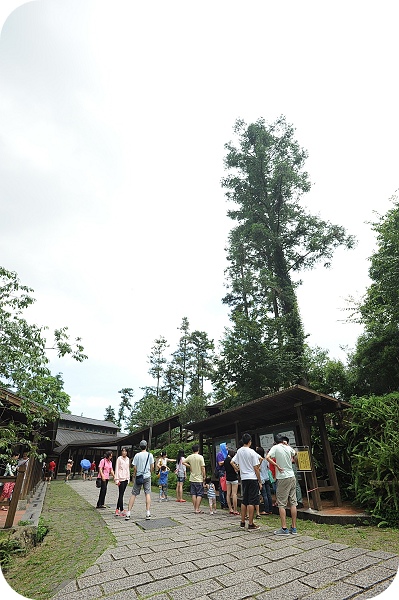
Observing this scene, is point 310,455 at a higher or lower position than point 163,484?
higher

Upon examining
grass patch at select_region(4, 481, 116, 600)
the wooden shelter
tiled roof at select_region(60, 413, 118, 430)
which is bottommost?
grass patch at select_region(4, 481, 116, 600)

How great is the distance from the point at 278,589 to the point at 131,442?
23.7 meters

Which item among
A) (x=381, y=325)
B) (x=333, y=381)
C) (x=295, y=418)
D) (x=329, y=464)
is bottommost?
(x=329, y=464)

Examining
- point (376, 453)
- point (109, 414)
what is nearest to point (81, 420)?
point (109, 414)

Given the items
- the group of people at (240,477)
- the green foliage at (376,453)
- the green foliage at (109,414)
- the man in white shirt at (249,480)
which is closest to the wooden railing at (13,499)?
the group of people at (240,477)

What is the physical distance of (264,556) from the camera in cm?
409

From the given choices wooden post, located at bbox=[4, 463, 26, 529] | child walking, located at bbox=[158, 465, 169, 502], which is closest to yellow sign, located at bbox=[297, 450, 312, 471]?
child walking, located at bbox=[158, 465, 169, 502]

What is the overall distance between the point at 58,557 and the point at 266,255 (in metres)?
16.8

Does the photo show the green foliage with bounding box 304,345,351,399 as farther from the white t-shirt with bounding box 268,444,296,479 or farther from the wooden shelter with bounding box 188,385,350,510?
the white t-shirt with bounding box 268,444,296,479

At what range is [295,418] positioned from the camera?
943 centimetres

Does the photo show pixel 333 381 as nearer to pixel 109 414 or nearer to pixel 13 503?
pixel 13 503

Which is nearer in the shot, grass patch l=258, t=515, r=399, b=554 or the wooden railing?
grass patch l=258, t=515, r=399, b=554

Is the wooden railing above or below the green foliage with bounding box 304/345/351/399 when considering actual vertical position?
below

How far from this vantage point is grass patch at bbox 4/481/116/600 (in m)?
3.51
